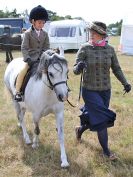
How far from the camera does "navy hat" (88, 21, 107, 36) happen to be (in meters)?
5.46

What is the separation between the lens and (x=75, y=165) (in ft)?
18.3

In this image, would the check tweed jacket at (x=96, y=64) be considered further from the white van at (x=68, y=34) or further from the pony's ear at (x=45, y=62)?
the white van at (x=68, y=34)

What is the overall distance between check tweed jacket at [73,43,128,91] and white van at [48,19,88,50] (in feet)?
75.8

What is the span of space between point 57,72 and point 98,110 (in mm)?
880

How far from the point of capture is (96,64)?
5.57 m

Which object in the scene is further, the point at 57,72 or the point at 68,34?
the point at 68,34

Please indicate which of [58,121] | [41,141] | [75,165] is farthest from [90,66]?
[41,141]

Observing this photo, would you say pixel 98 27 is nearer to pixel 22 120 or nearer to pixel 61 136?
pixel 61 136

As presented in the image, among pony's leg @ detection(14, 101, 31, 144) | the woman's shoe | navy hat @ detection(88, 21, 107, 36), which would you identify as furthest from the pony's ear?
pony's leg @ detection(14, 101, 31, 144)

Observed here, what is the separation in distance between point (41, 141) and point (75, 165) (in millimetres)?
1279

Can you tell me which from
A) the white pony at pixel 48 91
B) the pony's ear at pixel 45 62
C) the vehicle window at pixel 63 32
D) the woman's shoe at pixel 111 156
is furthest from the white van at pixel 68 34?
the pony's ear at pixel 45 62

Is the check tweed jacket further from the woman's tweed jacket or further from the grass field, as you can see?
the grass field

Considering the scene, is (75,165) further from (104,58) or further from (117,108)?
(117,108)

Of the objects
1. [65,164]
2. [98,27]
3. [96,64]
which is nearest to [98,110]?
[96,64]
